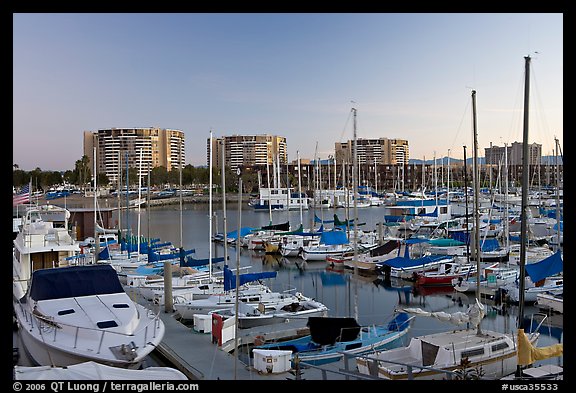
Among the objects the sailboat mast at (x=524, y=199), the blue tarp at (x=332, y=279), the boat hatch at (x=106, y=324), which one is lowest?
the blue tarp at (x=332, y=279)

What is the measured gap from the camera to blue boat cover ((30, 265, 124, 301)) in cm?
975

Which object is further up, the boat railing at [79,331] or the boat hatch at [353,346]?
the boat railing at [79,331]

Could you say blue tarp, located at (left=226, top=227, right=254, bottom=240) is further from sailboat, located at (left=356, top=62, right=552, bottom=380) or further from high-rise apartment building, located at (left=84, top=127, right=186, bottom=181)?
high-rise apartment building, located at (left=84, top=127, right=186, bottom=181)

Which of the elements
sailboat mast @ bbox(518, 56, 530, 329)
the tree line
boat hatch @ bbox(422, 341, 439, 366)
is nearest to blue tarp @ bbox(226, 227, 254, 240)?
boat hatch @ bbox(422, 341, 439, 366)

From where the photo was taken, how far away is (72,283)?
9922mm

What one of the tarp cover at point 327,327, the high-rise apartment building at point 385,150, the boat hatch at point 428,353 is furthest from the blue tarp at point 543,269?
the high-rise apartment building at point 385,150

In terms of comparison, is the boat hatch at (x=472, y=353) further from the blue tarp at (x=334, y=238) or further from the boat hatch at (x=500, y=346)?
the blue tarp at (x=334, y=238)

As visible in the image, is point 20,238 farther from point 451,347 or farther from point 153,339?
point 451,347

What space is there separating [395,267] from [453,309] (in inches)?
135

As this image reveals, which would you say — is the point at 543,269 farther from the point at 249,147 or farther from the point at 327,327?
the point at 249,147

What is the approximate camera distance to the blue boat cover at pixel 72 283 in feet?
32.0

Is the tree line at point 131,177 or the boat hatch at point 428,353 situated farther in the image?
→ the tree line at point 131,177
